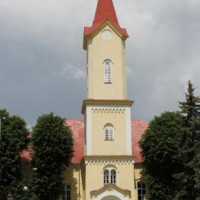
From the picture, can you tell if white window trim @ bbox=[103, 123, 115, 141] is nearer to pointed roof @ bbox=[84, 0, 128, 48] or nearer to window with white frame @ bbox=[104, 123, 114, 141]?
window with white frame @ bbox=[104, 123, 114, 141]

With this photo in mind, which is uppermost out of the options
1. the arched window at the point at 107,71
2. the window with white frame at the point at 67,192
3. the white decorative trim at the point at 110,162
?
the arched window at the point at 107,71

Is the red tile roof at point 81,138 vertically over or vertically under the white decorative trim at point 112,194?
over

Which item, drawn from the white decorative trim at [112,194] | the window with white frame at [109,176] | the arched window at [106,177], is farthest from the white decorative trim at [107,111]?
the white decorative trim at [112,194]

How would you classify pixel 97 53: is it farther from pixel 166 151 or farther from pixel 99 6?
pixel 166 151

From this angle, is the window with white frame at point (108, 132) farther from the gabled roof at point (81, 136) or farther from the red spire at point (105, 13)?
the red spire at point (105, 13)

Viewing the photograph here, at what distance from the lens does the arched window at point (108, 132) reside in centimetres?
4856

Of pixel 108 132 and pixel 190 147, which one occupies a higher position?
pixel 108 132

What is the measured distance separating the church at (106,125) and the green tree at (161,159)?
5.90 feet

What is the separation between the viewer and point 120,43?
50906 millimetres

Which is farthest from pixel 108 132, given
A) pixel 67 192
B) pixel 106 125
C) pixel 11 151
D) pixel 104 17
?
pixel 104 17

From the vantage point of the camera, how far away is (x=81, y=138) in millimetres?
56750

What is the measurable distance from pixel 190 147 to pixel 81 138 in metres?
19.5

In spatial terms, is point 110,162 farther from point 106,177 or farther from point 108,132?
point 108,132

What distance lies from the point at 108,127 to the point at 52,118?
5.71 metres
